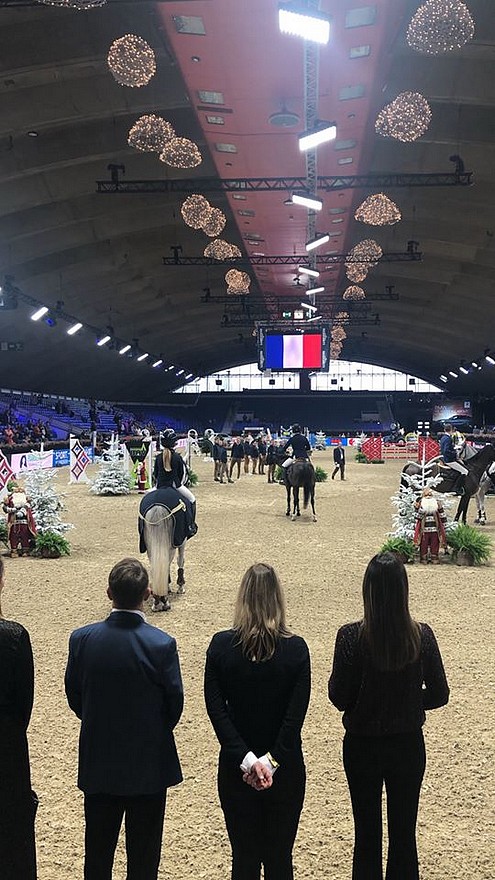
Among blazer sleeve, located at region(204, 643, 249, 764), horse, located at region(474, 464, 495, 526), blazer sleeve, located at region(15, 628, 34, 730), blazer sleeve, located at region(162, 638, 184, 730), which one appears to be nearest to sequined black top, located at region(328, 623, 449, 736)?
blazer sleeve, located at region(204, 643, 249, 764)

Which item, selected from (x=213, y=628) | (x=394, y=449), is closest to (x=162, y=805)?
(x=213, y=628)

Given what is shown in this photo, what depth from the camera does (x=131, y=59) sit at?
26.0 feet

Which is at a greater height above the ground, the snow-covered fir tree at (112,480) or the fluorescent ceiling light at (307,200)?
the fluorescent ceiling light at (307,200)

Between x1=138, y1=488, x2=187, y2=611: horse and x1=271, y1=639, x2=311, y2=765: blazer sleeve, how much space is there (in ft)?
15.4

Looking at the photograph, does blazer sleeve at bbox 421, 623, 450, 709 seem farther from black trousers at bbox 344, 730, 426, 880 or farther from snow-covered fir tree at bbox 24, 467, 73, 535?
snow-covered fir tree at bbox 24, 467, 73, 535

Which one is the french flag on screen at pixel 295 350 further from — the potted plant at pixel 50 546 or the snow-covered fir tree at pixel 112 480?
the potted plant at pixel 50 546

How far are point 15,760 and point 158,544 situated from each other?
183 inches

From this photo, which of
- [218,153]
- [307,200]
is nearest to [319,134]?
[307,200]

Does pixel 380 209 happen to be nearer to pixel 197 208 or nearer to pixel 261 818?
pixel 197 208

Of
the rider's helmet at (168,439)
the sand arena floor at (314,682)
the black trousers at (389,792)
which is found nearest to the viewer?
the black trousers at (389,792)

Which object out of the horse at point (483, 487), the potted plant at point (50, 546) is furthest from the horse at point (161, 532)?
the horse at point (483, 487)

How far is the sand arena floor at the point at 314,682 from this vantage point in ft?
11.0

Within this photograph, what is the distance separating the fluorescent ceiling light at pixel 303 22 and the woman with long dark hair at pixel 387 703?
704 centimetres

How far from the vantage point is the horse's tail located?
7090 mm
